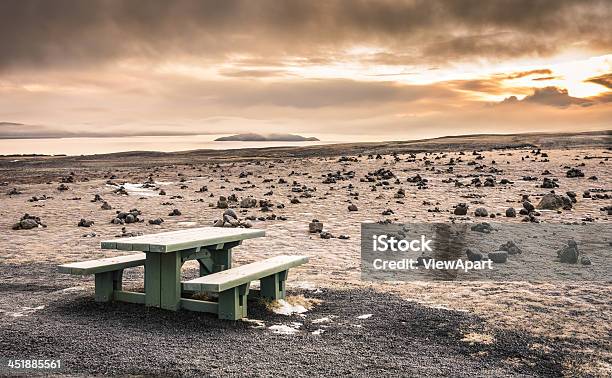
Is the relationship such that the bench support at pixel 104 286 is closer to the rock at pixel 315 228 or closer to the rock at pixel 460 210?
the rock at pixel 315 228

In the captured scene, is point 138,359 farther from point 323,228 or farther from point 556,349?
point 323,228

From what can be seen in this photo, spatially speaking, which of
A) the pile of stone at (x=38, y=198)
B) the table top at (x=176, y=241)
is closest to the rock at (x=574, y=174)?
the table top at (x=176, y=241)

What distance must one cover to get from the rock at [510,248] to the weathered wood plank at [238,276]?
490cm

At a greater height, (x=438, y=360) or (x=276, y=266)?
(x=276, y=266)

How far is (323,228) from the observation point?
14.4 meters

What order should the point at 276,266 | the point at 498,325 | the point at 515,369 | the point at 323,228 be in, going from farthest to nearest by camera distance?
the point at 323,228 → the point at 276,266 → the point at 498,325 → the point at 515,369

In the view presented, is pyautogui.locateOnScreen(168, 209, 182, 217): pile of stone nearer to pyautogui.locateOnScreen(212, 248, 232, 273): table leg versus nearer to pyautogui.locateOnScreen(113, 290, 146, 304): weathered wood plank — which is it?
pyautogui.locateOnScreen(212, 248, 232, 273): table leg

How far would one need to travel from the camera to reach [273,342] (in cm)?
640

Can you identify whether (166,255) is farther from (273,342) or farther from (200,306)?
(273,342)

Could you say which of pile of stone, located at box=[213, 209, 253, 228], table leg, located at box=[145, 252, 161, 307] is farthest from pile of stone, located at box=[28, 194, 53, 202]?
table leg, located at box=[145, 252, 161, 307]

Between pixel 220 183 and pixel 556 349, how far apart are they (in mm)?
21776

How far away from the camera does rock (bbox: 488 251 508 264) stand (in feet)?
35.0

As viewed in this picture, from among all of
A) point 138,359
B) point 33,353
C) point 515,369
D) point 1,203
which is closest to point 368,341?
point 515,369

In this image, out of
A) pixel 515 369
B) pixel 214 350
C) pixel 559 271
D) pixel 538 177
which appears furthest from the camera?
pixel 538 177
